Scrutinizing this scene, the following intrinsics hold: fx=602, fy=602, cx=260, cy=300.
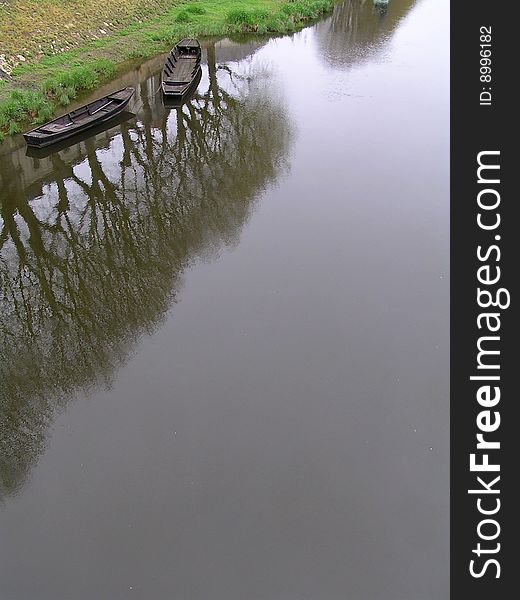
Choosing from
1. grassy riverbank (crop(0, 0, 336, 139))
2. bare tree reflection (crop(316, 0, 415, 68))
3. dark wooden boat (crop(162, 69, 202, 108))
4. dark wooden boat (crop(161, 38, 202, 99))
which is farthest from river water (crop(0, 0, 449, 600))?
bare tree reflection (crop(316, 0, 415, 68))

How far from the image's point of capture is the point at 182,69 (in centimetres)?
2695

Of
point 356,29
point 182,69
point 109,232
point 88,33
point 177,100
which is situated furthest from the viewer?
point 356,29

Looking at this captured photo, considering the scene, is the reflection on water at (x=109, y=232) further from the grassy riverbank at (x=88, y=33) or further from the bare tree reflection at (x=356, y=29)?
the bare tree reflection at (x=356, y=29)

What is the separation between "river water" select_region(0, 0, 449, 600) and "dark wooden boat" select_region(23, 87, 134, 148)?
62 cm

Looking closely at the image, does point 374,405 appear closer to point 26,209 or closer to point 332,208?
point 332,208

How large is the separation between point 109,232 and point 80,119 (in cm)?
781

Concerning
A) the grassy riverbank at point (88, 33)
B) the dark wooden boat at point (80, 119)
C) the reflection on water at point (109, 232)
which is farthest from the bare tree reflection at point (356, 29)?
the dark wooden boat at point (80, 119)

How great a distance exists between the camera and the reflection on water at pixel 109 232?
40.6ft

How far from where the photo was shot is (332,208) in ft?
58.2

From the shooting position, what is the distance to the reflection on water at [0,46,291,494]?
12375 mm

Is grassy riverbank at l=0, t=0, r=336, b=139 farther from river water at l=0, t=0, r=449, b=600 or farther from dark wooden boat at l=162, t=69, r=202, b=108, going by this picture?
river water at l=0, t=0, r=449, b=600

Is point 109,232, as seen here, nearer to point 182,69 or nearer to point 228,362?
point 228,362

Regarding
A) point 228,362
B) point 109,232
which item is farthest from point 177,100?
point 228,362

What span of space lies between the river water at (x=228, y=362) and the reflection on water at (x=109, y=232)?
7 centimetres
